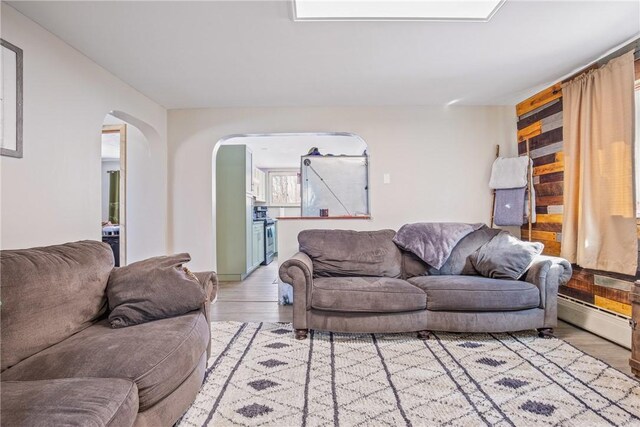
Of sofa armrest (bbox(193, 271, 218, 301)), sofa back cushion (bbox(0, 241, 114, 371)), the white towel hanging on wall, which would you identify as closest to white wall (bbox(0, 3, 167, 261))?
sofa back cushion (bbox(0, 241, 114, 371))

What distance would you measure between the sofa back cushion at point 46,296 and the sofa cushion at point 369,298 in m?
1.46

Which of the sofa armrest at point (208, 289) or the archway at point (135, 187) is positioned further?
the archway at point (135, 187)

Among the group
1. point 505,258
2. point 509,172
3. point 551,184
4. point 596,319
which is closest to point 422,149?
point 509,172

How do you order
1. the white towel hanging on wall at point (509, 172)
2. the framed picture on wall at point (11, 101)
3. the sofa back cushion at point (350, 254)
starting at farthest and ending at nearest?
the white towel hanging on wall at point (509, 172) → the sofa back cushion at point (350, 254) → the framed picture on wall at point (11, 101)

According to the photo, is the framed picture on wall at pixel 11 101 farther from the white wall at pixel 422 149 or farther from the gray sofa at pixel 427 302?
the white wall at pixel 422 149

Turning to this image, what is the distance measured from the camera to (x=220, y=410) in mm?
1632

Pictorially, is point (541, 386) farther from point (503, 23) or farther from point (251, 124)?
point (251, 124)

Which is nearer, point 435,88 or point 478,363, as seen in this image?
point 478,363

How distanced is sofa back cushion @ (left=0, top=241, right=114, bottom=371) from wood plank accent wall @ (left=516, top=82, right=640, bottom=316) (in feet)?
11.9

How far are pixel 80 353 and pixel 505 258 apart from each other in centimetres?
293

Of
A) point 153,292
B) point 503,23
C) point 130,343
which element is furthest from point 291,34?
point 130,343

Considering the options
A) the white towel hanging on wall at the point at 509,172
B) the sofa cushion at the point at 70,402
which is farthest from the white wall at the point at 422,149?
the sofa cushion at the point at 70,402

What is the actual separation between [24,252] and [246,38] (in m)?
1.91

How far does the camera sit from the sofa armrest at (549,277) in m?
2.53
